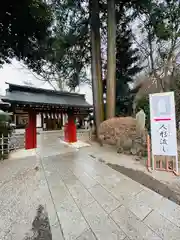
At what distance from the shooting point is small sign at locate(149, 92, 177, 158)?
3.60m

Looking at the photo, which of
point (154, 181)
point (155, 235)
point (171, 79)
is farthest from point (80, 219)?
point (171, 79)

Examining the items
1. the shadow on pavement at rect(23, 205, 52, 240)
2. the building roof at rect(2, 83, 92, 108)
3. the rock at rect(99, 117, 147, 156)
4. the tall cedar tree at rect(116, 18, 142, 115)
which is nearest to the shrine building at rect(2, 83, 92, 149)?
the building roof at rect(2, 83, 92, 108)

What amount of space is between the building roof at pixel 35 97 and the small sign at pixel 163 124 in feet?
19.1

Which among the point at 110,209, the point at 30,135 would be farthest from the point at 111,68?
Result: the point at 110,209

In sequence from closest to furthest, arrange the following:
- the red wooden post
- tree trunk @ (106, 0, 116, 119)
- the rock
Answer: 1. the rock
2. tree trunk @ (106, 0, 116, 119)
3. the red wooden post

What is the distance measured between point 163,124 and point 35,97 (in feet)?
25.3

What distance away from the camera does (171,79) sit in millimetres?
9359

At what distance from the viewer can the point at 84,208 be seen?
237 cm

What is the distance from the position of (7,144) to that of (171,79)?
937cm

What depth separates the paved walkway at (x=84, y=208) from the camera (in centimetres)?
188

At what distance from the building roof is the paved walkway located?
186 inches

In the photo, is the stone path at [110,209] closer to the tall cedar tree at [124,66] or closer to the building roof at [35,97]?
the building roof at [35,97]

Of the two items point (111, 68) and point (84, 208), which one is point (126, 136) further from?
point (111, 68)

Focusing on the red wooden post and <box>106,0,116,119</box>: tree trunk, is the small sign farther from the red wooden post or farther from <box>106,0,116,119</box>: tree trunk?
the red wooden post
